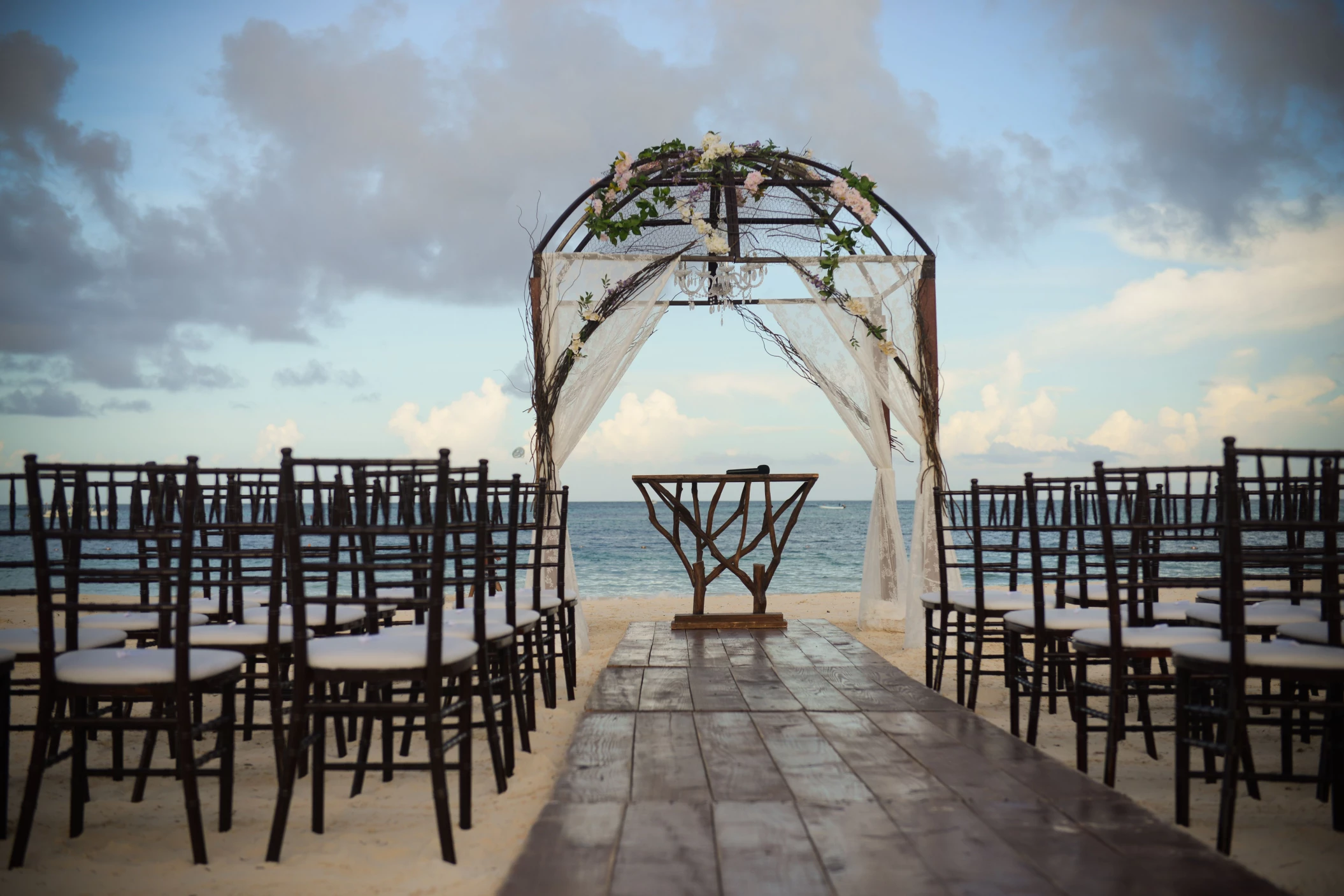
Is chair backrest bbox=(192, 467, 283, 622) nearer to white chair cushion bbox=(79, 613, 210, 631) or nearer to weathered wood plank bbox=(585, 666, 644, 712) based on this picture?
white chair cushion bbox=(79, 613, 210, 631)

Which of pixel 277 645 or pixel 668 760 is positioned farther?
pixel 668 760

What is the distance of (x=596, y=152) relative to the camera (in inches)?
348

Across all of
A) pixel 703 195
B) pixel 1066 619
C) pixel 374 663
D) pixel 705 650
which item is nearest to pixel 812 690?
pixel 1066 619

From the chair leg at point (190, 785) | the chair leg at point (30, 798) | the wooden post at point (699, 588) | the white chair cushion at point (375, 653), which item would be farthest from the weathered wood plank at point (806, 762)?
the wooden post at point (699, 588)

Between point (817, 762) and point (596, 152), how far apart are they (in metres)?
7.46

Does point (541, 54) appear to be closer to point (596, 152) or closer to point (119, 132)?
point (596, 152)

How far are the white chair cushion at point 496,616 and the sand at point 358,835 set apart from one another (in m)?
0.48

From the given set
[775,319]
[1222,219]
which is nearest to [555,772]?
[775,319]

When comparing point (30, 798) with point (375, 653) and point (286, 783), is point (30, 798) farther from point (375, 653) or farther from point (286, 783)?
point (375, 653)

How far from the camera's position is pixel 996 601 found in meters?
4.09

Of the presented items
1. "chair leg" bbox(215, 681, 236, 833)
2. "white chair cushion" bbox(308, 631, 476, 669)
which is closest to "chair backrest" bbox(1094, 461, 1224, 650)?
"white chair cushion" bbox(308, 631, 476, 669)

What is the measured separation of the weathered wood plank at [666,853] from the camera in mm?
1646

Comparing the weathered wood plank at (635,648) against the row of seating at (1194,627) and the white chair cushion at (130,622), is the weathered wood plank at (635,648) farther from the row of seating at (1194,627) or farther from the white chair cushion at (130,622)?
the white chair cushion at (130,622)

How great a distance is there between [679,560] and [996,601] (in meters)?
18.5
